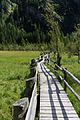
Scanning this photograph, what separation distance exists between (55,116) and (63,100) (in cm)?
261

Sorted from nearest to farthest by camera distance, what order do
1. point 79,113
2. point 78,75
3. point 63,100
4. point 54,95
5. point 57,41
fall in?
point 79,113 → point 63,100 → point 54,95 → point 78,75 → point 57,41

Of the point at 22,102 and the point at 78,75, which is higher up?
the point at 22,102

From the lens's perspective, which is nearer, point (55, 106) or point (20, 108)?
point (20, 108)

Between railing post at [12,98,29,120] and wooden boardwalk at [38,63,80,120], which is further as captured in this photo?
wooden boardwalk at [38,63,80,120]

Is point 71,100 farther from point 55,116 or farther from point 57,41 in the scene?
point 57,41

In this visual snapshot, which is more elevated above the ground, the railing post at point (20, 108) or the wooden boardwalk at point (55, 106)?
the railing post at point (20, 108)

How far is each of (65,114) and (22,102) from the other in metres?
3.54

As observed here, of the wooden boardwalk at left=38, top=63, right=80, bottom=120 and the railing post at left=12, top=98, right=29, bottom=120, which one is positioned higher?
the railing post at left=12, top=98, right=29, bottom=120

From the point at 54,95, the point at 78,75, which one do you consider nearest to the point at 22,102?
the point at 54,95

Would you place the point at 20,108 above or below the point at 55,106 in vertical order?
above

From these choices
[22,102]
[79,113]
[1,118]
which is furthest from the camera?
[1,118]

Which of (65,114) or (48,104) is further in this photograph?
(48,104)

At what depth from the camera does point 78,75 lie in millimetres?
22188

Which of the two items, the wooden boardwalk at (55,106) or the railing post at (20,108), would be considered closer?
the railing post at (20,108)
